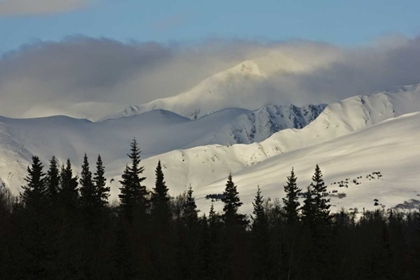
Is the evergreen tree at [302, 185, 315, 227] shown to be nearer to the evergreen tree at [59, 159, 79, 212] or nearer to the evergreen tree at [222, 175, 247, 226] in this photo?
the evergreen tree at [222, 175, 247, 226]

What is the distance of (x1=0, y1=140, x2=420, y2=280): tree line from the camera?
7288cm

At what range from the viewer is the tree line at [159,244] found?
2869 inches

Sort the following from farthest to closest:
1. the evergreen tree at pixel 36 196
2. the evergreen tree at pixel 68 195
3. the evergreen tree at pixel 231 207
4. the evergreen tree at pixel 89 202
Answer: the evergreen tree at pixel 68 195 < the evergreen tree at pixel 89 202 < the evergreen tree at pixel 231 207 < the evergreen tree at pixel 36 196

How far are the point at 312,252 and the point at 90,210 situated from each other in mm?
31068

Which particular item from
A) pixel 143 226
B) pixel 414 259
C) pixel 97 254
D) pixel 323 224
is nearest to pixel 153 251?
pixel 97 254

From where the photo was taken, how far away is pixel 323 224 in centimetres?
10906

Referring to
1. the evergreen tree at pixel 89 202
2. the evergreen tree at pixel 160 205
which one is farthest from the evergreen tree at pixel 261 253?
the evergreen tree at pixel 89 202

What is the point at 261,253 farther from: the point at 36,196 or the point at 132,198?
the point at 132,198

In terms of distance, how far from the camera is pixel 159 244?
9794cm

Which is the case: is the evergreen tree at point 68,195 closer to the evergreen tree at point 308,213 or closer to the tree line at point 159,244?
the tree line at point 159,244

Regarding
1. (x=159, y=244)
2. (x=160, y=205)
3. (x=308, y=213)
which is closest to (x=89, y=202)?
(x=160, y=205)

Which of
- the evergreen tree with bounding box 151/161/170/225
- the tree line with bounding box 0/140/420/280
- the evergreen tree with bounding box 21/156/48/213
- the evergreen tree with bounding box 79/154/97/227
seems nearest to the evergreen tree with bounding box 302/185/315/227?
the tree line with bounding box 0/140/420/280

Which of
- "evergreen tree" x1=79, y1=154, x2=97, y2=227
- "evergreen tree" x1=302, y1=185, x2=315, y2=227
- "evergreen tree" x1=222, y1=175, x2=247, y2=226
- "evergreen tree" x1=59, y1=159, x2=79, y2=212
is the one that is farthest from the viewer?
"evergreen tree" x1=59, y1=159, x2=79, y2=212

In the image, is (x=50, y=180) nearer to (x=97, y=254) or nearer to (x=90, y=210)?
(x=90, y=210)
